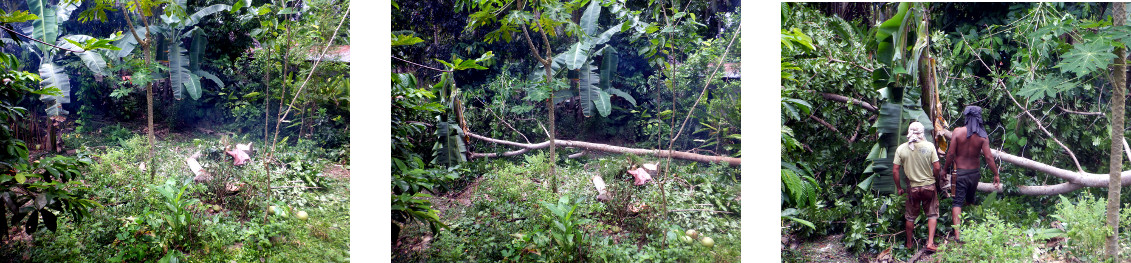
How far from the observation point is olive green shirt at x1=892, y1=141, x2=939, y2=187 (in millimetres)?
2469

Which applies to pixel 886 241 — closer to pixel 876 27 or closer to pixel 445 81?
pixel 876 27

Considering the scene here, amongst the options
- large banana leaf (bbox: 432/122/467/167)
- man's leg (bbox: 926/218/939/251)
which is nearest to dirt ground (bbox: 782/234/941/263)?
man's leg (bbox: 926/218/939/251)

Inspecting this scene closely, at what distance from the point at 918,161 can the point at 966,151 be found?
0.22 meters

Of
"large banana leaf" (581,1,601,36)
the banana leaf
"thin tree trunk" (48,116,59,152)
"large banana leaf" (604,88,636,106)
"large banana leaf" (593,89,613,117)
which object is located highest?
"large banana leaf" (581,1,601,36)

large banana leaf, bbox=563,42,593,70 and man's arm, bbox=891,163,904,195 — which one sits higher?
large banana leaf, bbox=563,42,593,70

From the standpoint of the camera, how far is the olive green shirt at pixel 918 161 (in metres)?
2.47

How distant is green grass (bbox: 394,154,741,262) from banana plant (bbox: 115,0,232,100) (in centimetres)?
129

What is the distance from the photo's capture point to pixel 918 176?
2500mm

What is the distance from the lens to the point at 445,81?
2.71 m

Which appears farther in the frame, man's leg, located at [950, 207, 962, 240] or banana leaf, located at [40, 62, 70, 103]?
banana leaf, located at [40, 62, 70, 103]

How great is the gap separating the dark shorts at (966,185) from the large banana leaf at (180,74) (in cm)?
365

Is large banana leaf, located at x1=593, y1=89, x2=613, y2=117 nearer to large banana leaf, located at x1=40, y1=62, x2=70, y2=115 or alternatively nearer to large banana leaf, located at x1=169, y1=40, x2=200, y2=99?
large banana leaf, located at x1=169, y1=40, x2=200, y2=99

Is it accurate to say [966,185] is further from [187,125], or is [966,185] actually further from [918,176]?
[187,125]

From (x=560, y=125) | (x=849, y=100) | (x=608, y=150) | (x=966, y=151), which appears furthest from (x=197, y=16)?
(x=966, y=151)
